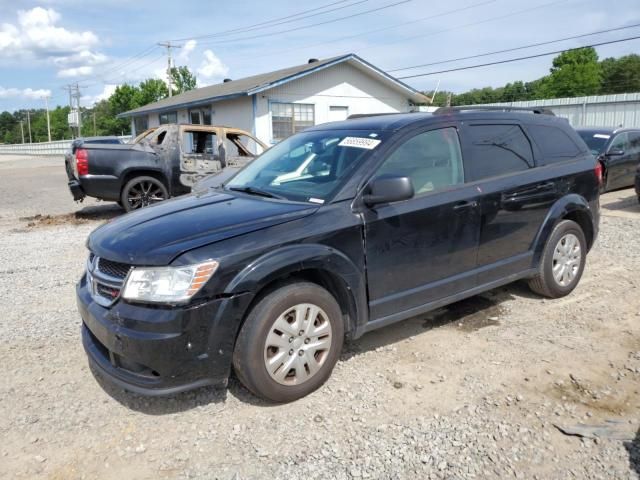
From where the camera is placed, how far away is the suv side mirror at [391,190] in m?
3.31

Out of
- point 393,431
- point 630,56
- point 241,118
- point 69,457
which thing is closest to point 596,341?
point 393,431

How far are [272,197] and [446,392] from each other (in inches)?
71.4

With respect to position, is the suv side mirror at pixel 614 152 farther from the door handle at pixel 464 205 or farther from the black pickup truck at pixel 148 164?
the door handle at pixel 464 205

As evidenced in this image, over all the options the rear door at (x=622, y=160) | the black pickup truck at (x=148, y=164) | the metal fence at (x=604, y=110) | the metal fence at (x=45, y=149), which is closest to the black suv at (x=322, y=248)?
the black pickup truck at (x=148, y=164)

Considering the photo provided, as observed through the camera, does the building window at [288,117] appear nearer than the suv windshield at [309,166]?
No

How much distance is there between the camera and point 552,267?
15.7 feet

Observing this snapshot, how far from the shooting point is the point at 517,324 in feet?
14.4

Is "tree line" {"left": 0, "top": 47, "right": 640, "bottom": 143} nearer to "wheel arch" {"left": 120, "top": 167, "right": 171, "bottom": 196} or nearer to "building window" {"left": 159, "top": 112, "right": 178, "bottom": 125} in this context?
"building window" {"left": 159, "top": 112, "right": 178, "bottom": 125}

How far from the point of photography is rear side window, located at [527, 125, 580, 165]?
4.74m

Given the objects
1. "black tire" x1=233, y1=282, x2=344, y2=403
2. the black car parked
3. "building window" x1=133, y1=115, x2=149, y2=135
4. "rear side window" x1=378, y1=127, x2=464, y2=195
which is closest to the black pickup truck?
"rear side window" x1=378, y1=127, x2=464, y2=195

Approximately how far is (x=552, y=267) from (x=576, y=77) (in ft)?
225

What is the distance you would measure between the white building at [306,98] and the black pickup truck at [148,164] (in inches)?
315

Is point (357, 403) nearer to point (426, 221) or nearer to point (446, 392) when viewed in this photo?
point (446, 392)

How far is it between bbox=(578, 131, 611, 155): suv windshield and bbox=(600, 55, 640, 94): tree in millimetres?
67023
